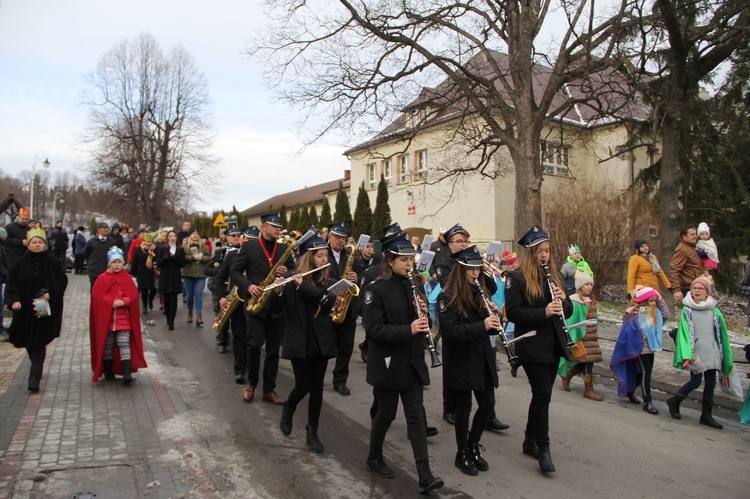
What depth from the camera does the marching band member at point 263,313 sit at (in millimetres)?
6805

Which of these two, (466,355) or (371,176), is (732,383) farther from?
(371,176)

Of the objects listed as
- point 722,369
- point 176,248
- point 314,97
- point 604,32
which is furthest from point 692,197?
point 176,248

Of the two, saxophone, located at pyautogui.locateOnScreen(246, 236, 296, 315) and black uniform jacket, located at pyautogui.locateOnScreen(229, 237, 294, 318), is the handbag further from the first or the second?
black uniform jacket, located at pyautogui.locateOnScreen(229, 237, 294, 318)

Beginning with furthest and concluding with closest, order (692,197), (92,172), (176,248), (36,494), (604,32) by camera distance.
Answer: (92,172)
(692,197)
(604,32)
(176,248)
(36,494)

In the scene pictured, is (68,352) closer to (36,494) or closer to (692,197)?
(36,494)

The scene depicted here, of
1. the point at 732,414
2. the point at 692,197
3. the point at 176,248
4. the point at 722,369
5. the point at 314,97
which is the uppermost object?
the point at 314,97

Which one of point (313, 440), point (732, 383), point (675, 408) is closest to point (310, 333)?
point (313, 440)

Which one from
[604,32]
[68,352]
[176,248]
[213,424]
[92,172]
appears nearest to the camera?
[213,424]

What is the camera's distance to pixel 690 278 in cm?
1047

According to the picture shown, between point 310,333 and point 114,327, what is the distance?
3264 mm

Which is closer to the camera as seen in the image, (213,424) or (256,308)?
(213,424)

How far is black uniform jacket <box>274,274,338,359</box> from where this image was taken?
5.39m

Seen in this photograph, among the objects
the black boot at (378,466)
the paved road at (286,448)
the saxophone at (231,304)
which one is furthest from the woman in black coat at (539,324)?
the saxophone at (231,304)

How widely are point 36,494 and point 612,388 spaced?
287 inches
